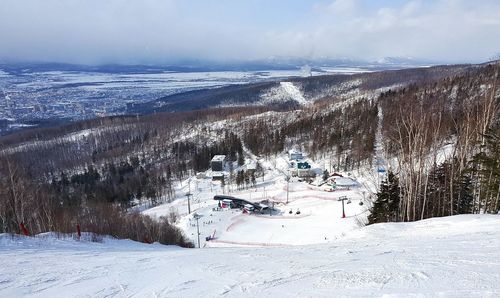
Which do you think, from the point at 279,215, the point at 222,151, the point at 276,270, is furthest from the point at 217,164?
the point at 276,270

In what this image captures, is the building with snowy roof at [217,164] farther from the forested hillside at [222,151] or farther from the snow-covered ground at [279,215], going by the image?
the forested hillside at [222,151]

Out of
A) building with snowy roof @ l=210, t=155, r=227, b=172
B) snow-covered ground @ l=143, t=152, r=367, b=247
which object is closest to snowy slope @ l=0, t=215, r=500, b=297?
snow-covered ground @ l=143, t=152, r=367, b=247

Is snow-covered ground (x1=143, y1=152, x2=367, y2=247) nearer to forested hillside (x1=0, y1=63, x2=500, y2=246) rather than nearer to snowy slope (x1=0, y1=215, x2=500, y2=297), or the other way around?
forested hillside (x1=0, y1=63, x2=500, y2=246)

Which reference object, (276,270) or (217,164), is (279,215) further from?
(276,270)

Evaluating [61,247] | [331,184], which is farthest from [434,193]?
[331,184]

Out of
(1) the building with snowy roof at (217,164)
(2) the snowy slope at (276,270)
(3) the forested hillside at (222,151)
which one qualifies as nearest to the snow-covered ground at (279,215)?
(3) the forested hillside at (222,151)

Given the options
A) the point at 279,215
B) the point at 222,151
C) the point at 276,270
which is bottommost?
the point at 222,151
